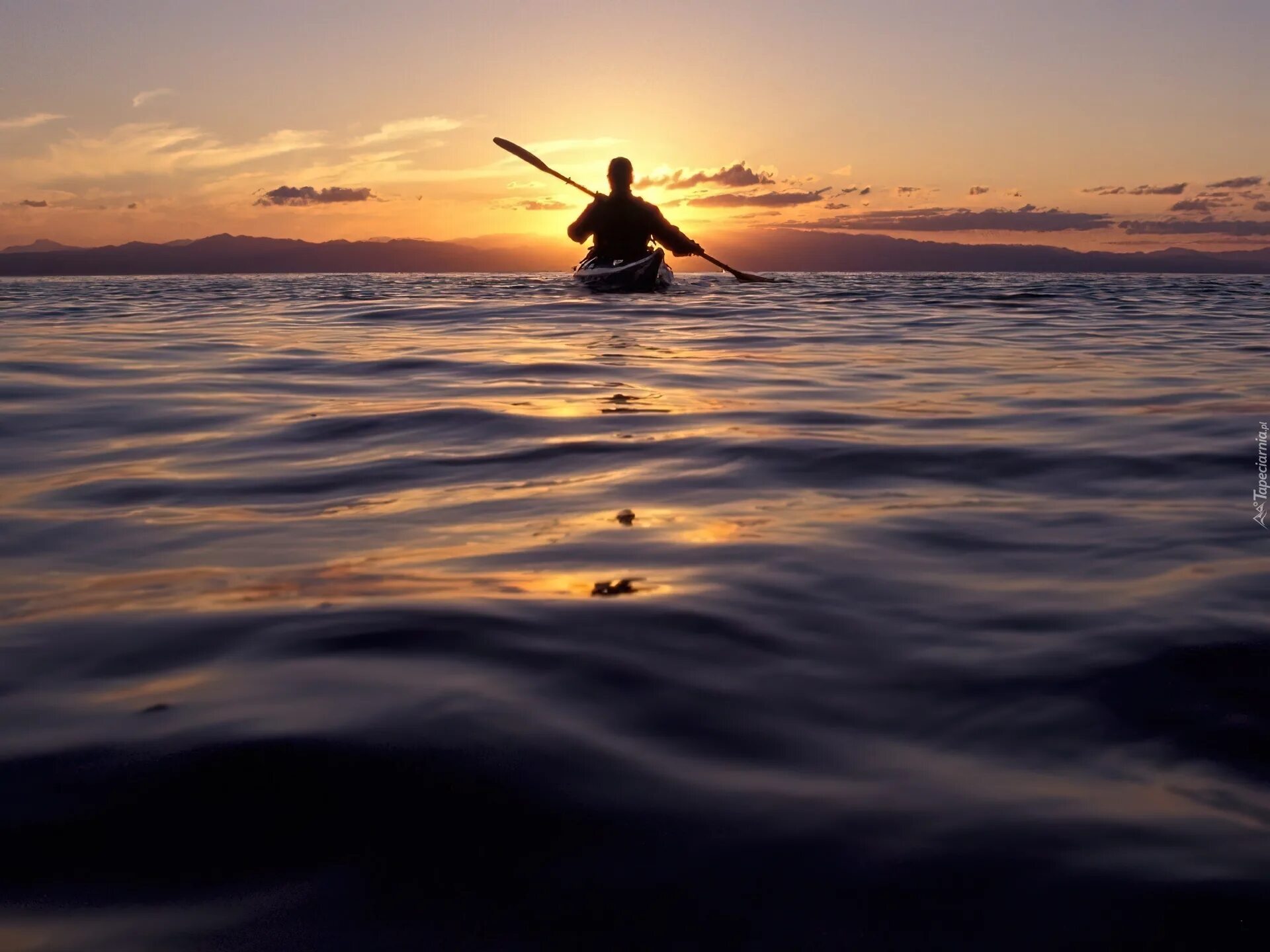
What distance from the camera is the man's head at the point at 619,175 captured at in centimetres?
1675

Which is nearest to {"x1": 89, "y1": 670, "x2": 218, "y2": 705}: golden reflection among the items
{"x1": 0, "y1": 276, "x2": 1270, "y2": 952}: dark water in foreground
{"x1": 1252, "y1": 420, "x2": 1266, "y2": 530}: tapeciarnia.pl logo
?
{"x1": 0, "y1": 276, "x2": 1270, "y2": 952}: dark water in foreground

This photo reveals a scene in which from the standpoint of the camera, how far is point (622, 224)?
16.6 m

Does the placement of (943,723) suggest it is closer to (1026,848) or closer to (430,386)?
(1026,848)

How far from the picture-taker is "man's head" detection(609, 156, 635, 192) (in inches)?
659

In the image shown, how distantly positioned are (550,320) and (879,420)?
24.7ft

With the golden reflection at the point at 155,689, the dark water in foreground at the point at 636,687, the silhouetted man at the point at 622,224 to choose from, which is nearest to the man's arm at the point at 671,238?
the silhouetted man at the point at 622,224

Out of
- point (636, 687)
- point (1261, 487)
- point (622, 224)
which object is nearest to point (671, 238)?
point (622, 224)

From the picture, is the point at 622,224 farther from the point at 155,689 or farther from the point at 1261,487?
the point at 155,689

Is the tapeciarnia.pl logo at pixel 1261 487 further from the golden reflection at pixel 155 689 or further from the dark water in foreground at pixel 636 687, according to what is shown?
the golden reflection at pixel 155 689

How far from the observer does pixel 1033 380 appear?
6.64m

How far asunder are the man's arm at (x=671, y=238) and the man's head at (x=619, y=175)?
64cm

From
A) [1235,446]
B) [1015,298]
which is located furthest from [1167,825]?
[1015,298]

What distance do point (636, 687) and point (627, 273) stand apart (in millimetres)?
15014

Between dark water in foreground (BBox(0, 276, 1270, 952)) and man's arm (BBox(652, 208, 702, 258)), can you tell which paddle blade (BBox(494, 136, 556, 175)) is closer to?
man's arm (BBox(652, 208, 702, 258))
